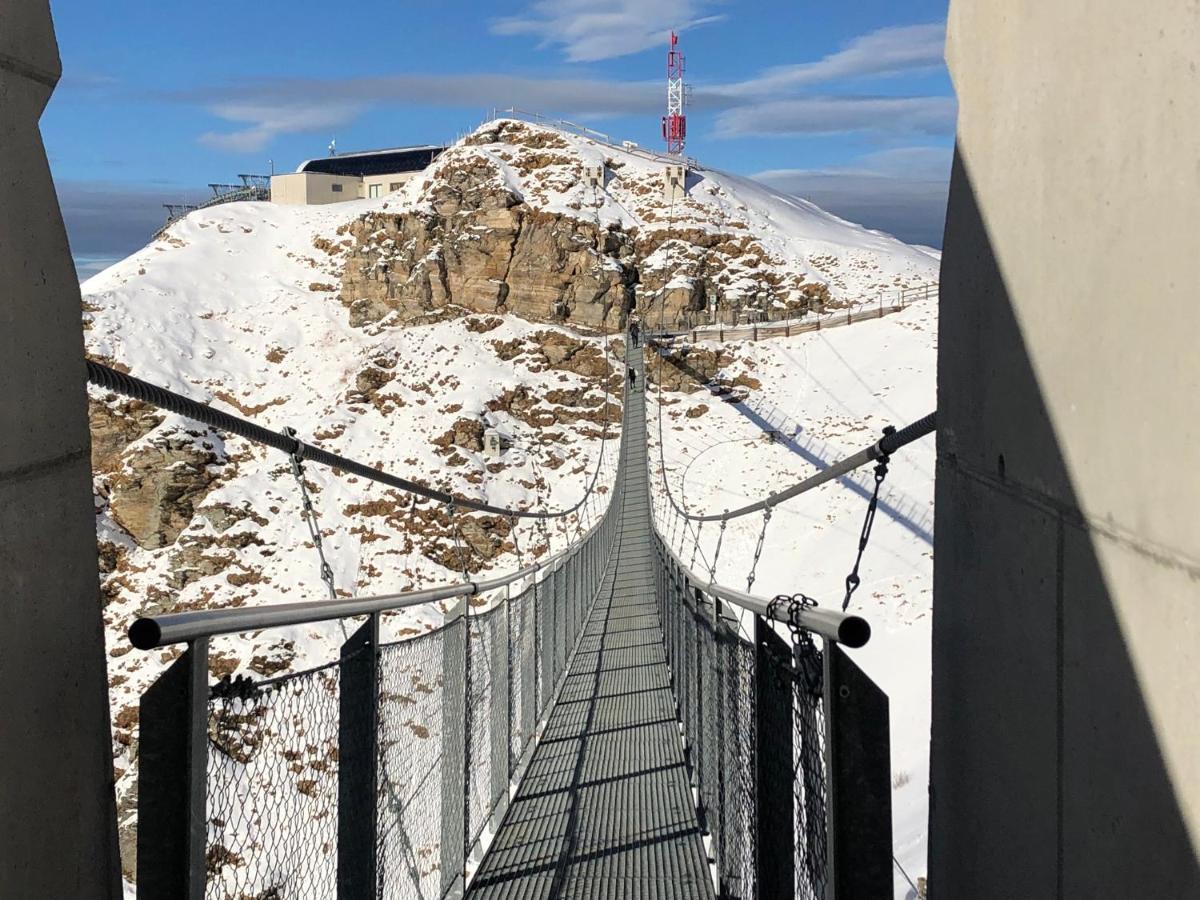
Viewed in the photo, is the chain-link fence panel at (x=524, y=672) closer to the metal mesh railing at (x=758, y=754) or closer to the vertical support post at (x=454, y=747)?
the metal mesh railing at (x=758, y=754)

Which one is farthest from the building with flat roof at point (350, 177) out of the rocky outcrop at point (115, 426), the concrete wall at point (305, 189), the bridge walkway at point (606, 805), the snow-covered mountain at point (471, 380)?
the bridge walkway at point (606, 805)

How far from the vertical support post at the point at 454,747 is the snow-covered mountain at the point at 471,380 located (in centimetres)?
773

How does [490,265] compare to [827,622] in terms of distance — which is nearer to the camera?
[827,622]

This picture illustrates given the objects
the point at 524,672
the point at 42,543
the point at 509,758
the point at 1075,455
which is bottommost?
the point at 509,758

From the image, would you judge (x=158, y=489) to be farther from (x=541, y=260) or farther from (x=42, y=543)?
(x=42, y=543)

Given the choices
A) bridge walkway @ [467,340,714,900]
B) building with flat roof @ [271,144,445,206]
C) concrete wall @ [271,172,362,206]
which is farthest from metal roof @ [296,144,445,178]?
bridge walkway @ [467,340,714,900]

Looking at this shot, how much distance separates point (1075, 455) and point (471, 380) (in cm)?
2771

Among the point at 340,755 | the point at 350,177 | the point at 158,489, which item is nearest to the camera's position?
the point at 340,755

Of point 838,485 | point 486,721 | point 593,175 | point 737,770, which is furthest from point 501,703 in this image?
point 593,175

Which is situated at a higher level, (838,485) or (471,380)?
(471,380)

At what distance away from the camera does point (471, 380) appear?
2853 centimetres

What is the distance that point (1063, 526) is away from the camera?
120cm

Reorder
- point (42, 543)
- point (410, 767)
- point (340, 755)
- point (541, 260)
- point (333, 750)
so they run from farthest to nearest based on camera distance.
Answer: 1. point (541, 260)
2. point (410, 767)
3. point (333, 750)
4. point (340, 755)
5. point (42, 543)

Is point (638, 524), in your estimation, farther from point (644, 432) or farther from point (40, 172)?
point (40, 172)
